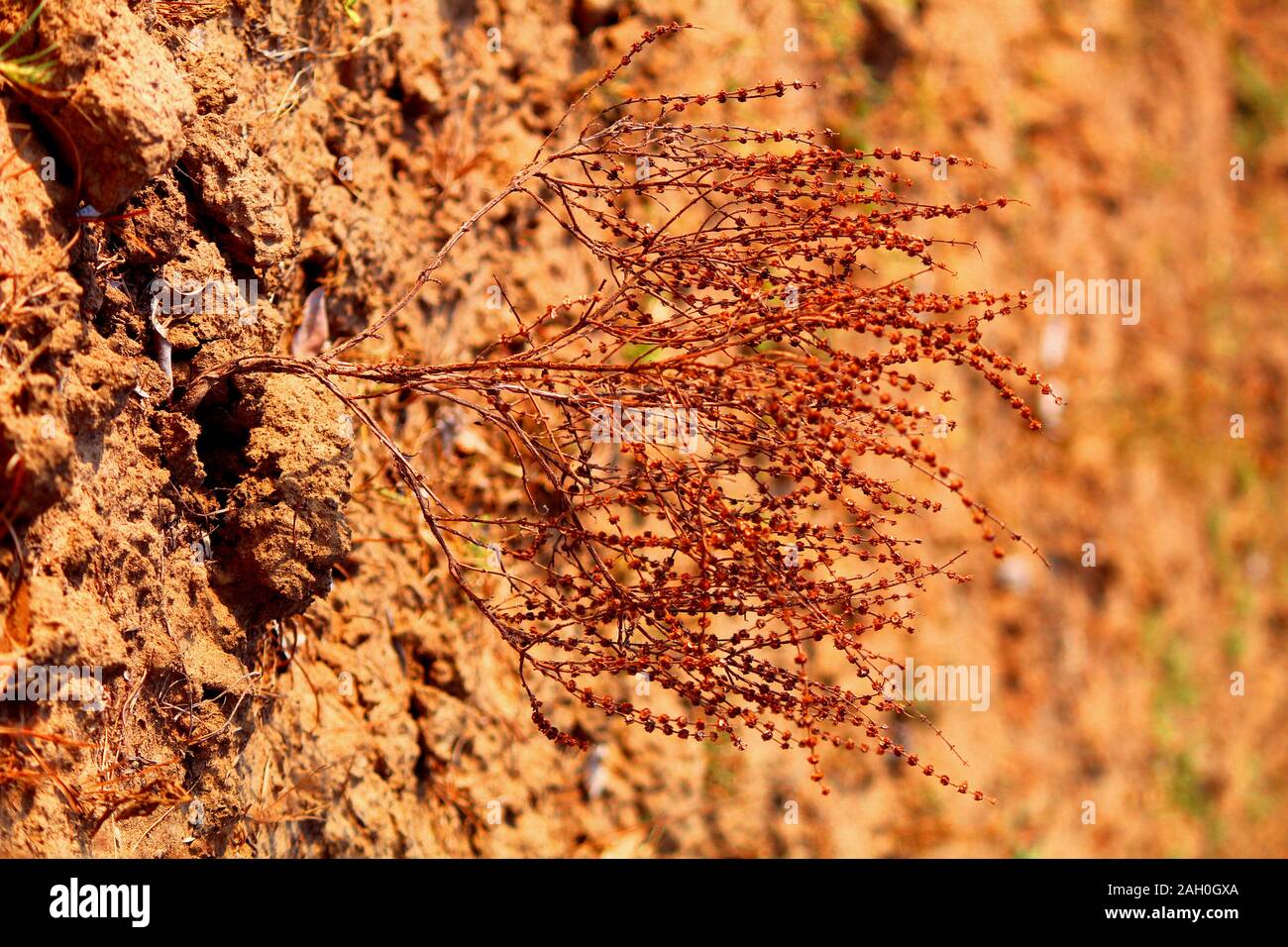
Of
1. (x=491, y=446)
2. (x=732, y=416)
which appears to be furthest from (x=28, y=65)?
(x=491, y=446)

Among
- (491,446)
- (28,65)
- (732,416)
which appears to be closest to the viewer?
(28,65)

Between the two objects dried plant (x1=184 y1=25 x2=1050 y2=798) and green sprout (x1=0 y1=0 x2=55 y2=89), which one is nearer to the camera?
green sprout (x1=0 y1=0 x2=55 y2=89)

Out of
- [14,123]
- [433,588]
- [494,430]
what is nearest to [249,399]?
[14,123]

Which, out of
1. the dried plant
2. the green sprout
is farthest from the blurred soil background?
the dried plant

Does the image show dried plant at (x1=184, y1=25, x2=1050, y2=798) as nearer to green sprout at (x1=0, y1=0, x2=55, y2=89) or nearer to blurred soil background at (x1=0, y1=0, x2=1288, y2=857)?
blurred soil background at (x1=0, y1=0, x2=1288, y2=857)

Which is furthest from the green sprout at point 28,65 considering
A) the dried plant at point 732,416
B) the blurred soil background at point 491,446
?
the dried plant at point 732,416

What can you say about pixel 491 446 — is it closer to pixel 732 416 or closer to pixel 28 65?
pixel 732 416

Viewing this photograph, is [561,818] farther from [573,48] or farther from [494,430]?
[573,48]

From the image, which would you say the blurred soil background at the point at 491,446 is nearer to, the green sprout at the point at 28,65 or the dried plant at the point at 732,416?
the green sprout at the point at 28,65
